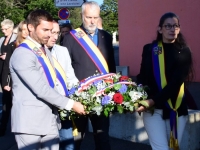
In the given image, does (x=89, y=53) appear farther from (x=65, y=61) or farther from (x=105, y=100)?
(x=105, y=100)

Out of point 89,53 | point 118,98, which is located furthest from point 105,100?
point 89,53

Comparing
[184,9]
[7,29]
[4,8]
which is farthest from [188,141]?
[4,8]

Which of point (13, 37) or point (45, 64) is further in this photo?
point (13, 37)

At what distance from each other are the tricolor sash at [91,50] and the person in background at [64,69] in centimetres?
26

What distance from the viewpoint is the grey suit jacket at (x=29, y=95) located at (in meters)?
3.58

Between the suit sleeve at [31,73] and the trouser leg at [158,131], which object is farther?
the trouser leg at [158,131]

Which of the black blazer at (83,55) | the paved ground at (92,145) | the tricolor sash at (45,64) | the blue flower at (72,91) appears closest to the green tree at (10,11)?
the paved ground at (92,145)

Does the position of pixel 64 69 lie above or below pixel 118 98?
above

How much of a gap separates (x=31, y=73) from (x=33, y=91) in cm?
16

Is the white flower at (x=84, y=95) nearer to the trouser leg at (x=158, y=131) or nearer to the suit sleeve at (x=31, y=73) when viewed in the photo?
the suit sleeve at (x=31, y=73)

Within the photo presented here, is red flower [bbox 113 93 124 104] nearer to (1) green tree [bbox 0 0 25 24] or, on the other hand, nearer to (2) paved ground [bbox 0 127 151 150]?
(2) paved ground [bbox 0 127 151 150]

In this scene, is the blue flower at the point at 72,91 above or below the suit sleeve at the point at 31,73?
below

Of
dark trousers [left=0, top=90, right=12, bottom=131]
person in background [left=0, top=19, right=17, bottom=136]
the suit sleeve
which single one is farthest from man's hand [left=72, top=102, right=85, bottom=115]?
dark trousers [left=0, top=90, right=12, bottom=131]

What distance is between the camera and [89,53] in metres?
4.77
